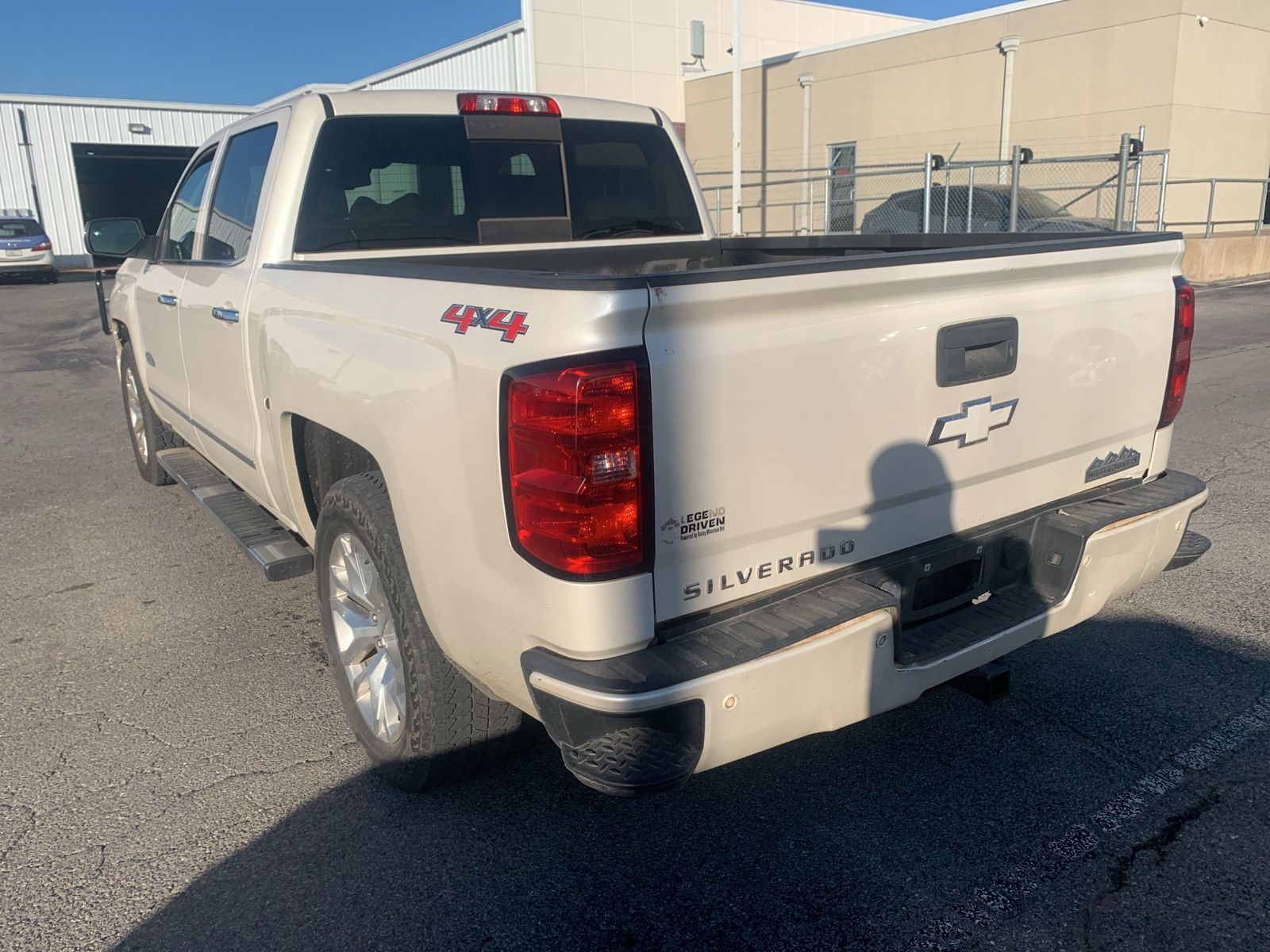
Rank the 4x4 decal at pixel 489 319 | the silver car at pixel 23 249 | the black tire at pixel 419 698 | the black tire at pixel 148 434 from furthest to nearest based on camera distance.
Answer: the silver car at pixel 23 249 < the black tire at pixel 148 434 < the black tire at pixel 419 698 < the 4x4 decal at pixel 489 319

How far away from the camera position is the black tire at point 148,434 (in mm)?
6023

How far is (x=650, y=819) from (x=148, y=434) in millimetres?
4592

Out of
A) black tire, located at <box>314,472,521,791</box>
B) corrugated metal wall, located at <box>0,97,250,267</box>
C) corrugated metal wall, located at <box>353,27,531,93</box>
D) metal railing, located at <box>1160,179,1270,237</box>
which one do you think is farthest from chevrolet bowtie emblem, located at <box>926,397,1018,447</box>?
corrugated metal wall, located at <box>0,97,250,267</box>

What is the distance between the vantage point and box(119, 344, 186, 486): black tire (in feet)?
19.8

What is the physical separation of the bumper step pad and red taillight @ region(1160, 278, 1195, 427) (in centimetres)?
299

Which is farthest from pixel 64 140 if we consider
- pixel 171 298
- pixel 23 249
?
pixel 171 298

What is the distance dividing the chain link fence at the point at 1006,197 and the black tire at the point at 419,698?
37.5 feet

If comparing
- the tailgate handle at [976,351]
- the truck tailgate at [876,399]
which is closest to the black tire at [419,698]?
the truck tailgate at [876,399]

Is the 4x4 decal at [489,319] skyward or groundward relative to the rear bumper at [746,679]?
skyward

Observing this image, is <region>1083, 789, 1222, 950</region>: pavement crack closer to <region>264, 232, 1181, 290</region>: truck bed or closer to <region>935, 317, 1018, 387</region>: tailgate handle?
<region>935, 317, 1018, 387</region>: tailgate handle

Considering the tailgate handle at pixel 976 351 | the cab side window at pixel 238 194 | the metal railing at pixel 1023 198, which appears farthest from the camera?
the metal railing at pixel 1023 198

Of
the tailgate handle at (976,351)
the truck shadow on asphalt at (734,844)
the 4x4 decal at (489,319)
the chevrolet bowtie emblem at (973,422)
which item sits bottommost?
the truck shadow on asphalt at (734,844)

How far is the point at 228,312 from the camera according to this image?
3908 millimetres

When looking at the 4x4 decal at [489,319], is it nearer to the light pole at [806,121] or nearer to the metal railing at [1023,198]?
the metal railing at [1023,198]
